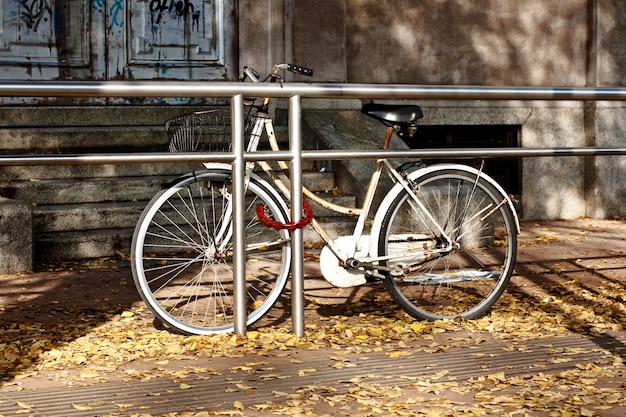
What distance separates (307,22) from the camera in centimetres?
940

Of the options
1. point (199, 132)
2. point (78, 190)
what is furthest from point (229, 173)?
point (78, 190)

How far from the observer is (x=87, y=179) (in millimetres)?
8164

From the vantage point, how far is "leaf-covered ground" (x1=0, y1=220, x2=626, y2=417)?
3791mm

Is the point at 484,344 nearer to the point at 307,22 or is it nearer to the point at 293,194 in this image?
the point at 293,194

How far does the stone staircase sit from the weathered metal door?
49 centimetres

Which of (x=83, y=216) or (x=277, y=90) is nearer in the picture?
(x=277, y=90)

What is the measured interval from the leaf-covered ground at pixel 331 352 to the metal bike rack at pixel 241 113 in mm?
400

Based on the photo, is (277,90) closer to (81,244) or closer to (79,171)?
(81,244)

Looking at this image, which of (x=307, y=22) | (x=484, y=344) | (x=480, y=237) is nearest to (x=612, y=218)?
(x=480, y=237)

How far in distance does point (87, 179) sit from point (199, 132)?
3404 millimetres

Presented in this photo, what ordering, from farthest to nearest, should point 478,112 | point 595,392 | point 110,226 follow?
point 478,112 → point 110,226 → point 595,392

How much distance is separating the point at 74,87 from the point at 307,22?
524cm

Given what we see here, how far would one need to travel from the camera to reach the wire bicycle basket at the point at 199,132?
4.85 meters

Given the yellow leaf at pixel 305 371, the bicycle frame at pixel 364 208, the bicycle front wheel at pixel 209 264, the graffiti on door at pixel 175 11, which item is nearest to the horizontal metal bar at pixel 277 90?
the bicycle frame at pixel 364 208
